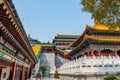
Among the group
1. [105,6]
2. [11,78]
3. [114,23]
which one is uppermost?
[105,6]

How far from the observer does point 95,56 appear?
22.3 meters

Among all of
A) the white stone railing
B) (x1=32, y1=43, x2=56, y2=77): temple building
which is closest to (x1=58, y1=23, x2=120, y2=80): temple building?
the white stone railing

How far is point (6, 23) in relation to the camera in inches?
202

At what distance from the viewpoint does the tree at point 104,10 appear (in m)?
9.68

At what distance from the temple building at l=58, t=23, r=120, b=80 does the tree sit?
Answer: 17.9ft

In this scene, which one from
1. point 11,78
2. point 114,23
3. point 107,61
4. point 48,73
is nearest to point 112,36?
point 48,73

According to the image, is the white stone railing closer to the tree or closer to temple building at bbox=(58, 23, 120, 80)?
temple building at bbox=(58, 23, 120, 80)

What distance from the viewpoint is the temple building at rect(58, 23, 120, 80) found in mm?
15188

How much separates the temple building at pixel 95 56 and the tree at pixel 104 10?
547 cm

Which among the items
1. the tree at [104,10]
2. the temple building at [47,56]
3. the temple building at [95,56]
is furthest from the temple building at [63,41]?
the tree at [104,10]

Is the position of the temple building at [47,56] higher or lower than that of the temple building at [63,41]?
lower

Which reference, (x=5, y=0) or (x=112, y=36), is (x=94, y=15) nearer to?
(x=5, y=0)

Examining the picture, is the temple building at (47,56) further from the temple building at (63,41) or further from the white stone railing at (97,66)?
the white stone railing at (97,66)

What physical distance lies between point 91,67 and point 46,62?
2451 centimetres
